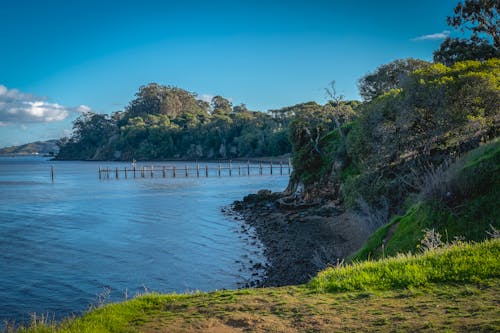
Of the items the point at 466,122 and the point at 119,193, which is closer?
the point at 466,122

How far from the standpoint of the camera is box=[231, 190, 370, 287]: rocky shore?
1731 centimetres

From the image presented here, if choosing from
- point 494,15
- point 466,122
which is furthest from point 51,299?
point 494,15

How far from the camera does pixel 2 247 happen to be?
22484 mm

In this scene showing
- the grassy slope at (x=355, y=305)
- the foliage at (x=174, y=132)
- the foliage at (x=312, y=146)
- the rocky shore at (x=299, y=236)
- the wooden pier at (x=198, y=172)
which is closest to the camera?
the grassy slope at (x=355, y=305)

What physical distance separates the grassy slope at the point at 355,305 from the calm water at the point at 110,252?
556cm

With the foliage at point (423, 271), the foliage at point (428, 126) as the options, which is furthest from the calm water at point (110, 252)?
the foliage at point (428, 126)

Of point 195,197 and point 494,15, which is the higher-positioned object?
point 494,15

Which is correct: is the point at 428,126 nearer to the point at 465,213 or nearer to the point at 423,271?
the point at 465,213

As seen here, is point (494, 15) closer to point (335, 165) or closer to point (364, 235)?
point (335, 165)

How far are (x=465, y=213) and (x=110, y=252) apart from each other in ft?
53.1

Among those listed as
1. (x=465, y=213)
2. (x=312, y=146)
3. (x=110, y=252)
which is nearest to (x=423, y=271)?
(x=465, y=213)

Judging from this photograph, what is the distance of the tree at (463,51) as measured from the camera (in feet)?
115

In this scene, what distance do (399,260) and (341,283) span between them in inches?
55.3

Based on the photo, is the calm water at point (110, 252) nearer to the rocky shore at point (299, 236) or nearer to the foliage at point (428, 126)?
the rocky shore at point (299, 236)
